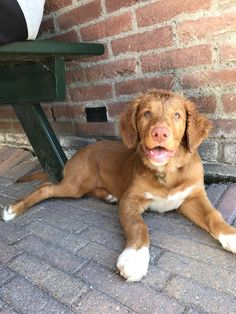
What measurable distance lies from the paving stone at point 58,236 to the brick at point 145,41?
118 cm

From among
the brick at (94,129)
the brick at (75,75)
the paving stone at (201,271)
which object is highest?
the brick at (75,75)

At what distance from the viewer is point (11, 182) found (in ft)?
9.20

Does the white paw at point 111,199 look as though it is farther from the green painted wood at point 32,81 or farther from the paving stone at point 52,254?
the green painted wood at point 32,81

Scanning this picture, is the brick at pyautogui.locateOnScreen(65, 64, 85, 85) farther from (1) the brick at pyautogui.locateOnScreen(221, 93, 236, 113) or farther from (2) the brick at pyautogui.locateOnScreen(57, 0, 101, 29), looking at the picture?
(1) the brick at pyautogui.locateOnScreen(221, 93, 236, 113)

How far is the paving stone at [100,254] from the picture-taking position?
157 cm

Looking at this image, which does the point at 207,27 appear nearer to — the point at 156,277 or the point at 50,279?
the point at 156,277

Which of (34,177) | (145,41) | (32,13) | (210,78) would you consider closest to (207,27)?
(210,78)

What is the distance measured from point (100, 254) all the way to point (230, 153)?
3.22ft

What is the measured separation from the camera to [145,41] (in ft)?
7.06

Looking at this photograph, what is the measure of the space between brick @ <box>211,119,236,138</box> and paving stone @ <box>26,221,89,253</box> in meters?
0.98

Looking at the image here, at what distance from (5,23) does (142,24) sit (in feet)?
2.59

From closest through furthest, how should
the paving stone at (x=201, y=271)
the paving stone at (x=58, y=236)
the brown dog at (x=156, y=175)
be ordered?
1. the paving stone at (x=201, y=271)
2. the brown dog at (x=156, y=175)
3. the paving stone at (x=58, y=236)

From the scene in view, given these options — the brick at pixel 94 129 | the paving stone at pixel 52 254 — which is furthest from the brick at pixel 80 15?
the paving stone at pixel 52 254

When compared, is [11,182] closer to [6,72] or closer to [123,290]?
[6,72]
